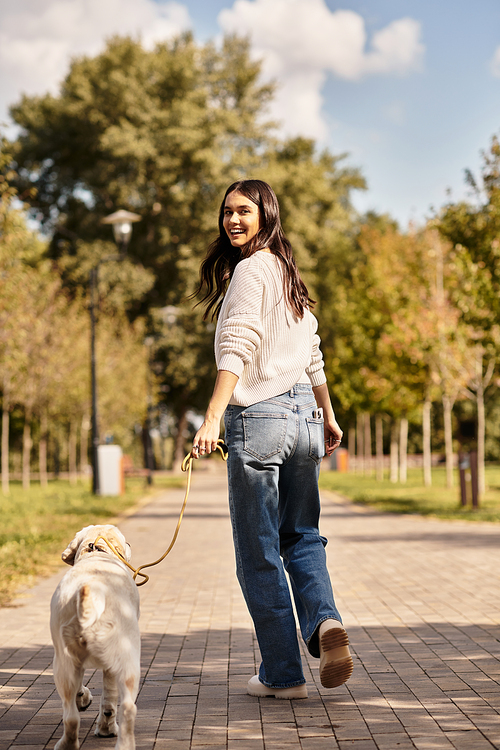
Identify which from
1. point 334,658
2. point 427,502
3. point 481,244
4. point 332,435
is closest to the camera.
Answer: point 334,658

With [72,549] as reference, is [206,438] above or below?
above

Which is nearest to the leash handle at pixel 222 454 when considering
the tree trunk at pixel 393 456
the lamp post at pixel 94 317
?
the lamp post at pixel 94 317

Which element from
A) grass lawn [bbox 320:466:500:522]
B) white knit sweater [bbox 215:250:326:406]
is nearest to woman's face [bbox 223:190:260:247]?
white knit sweater [bbox 215:250:326:406]

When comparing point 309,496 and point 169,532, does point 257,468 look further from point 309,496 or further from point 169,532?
point 169,532

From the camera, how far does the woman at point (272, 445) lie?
3.68 meters

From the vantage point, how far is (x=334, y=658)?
3.54 meters

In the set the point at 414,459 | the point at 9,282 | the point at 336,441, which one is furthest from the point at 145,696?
the point at 414,459

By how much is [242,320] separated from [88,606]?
140cm

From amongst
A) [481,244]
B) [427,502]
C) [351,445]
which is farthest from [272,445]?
[351,445]

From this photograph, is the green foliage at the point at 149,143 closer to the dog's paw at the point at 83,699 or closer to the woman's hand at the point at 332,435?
the woman's hand at the point at 332,435

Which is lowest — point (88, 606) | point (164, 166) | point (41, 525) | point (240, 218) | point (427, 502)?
point (427, 502)

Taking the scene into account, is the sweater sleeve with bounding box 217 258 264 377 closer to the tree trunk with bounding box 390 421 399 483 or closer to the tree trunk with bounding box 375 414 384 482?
the tree trunk with bounding box 390 421 399 483

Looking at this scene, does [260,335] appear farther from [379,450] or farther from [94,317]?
[379,450]

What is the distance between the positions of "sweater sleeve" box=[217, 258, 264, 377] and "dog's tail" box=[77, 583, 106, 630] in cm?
111
